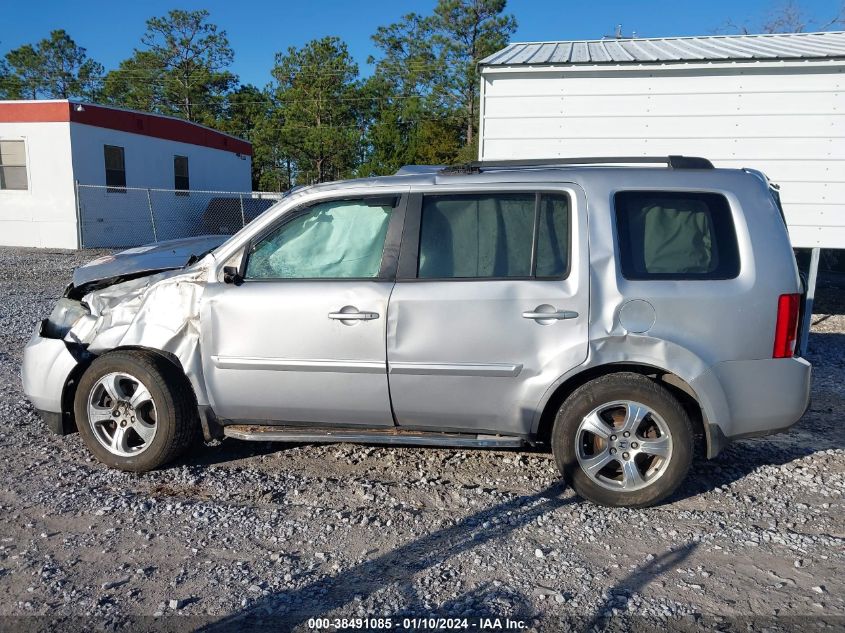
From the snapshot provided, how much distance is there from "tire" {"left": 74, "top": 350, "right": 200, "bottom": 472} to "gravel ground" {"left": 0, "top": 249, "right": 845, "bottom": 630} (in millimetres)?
148

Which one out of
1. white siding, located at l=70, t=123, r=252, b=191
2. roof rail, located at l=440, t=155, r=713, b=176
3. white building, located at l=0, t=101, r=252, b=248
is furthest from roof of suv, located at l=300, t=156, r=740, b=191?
white siding, located at l=70, t=123, r=252, b=191

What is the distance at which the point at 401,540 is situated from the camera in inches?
134

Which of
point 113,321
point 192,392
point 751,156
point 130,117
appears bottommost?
point 192,392

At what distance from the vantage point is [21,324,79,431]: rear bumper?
421cm

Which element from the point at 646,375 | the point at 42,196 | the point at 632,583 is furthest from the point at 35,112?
the point at 632,583

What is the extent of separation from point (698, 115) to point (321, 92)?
36016mm

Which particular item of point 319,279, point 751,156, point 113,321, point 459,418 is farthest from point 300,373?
point 751,156

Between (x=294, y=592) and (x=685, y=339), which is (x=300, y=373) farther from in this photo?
(x=685, y=339)

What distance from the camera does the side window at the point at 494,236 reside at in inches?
149

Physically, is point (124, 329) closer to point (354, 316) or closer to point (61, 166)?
point (354, 316)

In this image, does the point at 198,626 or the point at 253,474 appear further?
the point at 253,474

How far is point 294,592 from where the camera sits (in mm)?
2961

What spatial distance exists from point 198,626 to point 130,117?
68.2 ft

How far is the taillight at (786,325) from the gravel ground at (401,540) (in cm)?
92
